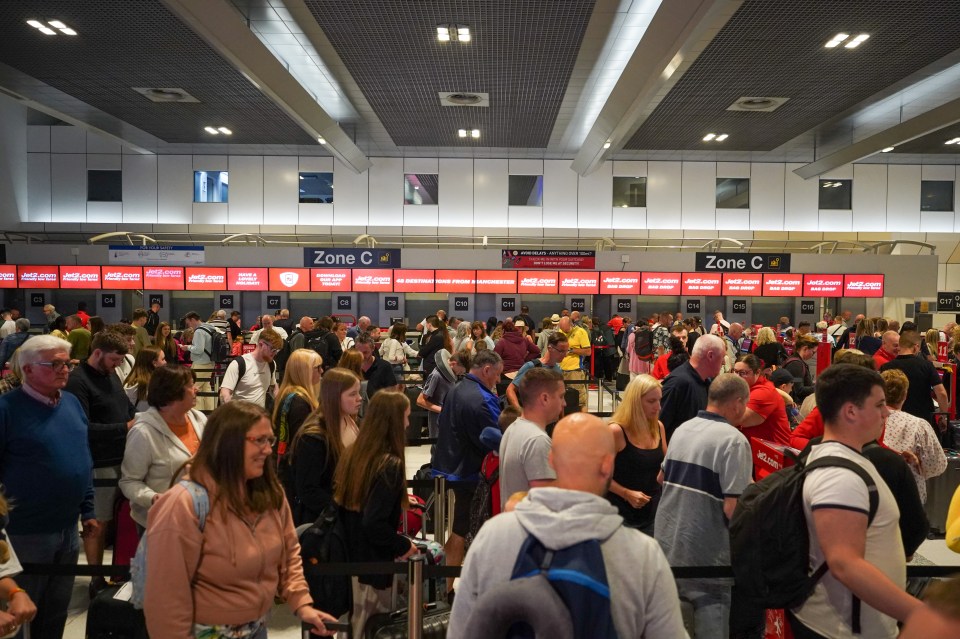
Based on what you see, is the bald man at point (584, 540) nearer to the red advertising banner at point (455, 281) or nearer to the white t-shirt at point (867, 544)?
the white t-shirt at point (867, 544)

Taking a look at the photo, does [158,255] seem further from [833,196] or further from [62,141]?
[833,196]

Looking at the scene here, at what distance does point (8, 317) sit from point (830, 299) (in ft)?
72.6

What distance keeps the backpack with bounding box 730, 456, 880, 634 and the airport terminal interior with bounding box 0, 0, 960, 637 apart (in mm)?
3281

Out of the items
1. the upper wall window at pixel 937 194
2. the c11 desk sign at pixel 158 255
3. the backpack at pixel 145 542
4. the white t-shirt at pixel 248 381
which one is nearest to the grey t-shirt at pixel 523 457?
the backpack at pixel 145 542

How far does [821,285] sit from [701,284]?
3.28m

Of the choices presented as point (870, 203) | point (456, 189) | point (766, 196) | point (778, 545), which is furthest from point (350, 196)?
point (778, 545)

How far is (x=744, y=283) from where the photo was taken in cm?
1775

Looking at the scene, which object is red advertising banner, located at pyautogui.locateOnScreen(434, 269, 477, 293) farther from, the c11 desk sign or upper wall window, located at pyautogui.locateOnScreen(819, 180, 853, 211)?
upper wall window, located at pyautogui.locateOnScreen(819, 180, 853, 211)

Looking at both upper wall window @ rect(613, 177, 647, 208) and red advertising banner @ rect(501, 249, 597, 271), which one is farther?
upper wall window @ rect(613, 177, 647, 208)

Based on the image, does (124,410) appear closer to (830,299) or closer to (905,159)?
(830,299)

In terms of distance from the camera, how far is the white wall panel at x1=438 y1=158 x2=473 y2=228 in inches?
899

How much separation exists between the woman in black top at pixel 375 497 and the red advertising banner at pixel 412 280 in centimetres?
1467

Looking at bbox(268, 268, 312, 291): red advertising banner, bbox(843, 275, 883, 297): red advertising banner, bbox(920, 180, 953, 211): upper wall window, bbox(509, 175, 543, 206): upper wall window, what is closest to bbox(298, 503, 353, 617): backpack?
bbox(268, 268, 312, 291): red advertising banner

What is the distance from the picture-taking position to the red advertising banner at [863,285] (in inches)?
707
